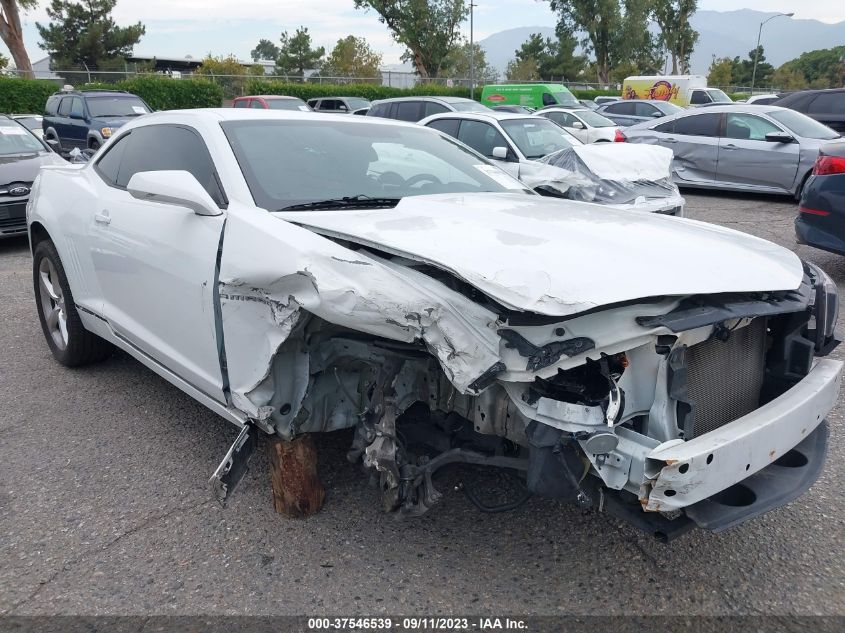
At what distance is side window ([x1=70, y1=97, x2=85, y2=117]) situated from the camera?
15502mm

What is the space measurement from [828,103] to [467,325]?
1438 cm

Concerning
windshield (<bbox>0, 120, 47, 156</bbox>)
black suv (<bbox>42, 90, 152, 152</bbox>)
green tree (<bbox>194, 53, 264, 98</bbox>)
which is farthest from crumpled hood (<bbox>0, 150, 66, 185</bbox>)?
green tree (<bbox>194, 53, 264, 98</bbox>)

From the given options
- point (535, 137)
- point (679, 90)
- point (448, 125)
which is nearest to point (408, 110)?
point (448, 125)

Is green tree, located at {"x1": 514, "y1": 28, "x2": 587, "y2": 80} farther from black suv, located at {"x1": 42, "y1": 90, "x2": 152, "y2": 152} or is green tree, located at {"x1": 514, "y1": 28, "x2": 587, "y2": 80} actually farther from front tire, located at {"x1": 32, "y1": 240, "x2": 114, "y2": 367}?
front tire, located at {"x1": 32, "y1": 240, "x2": 114, "y2": 367}

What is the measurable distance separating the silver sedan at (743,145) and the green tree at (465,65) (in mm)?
29914

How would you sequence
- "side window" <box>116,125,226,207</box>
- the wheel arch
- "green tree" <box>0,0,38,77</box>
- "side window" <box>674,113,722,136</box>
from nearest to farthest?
"side window" <box>116,125,226,207</box> < the wheel arch < "side window" <box>674,113,722,136</box> < "green tree" <box>0,0,38,77</box>

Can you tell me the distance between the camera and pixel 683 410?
2240 mm

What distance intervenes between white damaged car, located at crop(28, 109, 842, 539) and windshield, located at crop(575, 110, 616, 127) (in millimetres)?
12206

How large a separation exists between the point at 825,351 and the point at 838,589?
90 centimetres

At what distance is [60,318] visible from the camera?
4562mm

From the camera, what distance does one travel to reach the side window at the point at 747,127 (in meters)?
11.2

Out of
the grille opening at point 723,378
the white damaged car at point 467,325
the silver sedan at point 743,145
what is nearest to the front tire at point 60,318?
the white damaged car at point 467,325

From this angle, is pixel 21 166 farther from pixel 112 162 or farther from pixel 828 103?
pixel 828 103

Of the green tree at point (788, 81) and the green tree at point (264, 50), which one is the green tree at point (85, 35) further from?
the green tree at point (264, 50)
